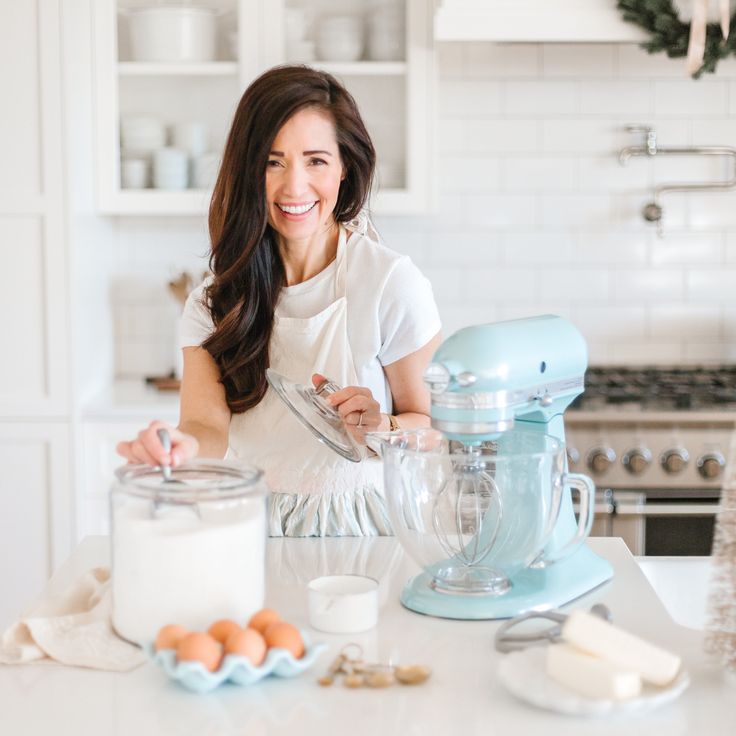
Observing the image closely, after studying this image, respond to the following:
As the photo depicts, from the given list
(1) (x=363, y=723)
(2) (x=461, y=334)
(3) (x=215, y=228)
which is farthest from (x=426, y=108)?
(1) (x=363, y=723)

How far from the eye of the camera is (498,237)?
3.76m

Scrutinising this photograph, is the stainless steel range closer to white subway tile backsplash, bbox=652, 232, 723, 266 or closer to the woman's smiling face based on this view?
white subway tile backsplash, bbox=652, 232, 723, 266

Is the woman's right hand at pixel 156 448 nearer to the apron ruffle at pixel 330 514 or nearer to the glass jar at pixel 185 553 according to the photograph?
the glass jar at pixel 185 553

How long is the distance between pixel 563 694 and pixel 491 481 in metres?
0.32

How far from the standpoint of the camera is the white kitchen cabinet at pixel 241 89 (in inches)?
134

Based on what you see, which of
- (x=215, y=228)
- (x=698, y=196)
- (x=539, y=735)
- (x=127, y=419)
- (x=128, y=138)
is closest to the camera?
(x=539, y=735)

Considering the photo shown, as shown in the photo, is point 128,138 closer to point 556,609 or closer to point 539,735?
point 556,609

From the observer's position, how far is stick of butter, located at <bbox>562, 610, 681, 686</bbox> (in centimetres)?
116

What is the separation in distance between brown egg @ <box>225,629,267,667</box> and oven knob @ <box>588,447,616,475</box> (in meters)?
2.05

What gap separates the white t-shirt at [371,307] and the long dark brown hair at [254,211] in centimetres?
5

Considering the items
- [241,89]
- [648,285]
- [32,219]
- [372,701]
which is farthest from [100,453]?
[372,701]

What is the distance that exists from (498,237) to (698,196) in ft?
2.11

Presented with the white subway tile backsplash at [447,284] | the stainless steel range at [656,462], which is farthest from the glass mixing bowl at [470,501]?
the white subway tile backsplash at [447,284]

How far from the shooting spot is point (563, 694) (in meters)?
1.16
